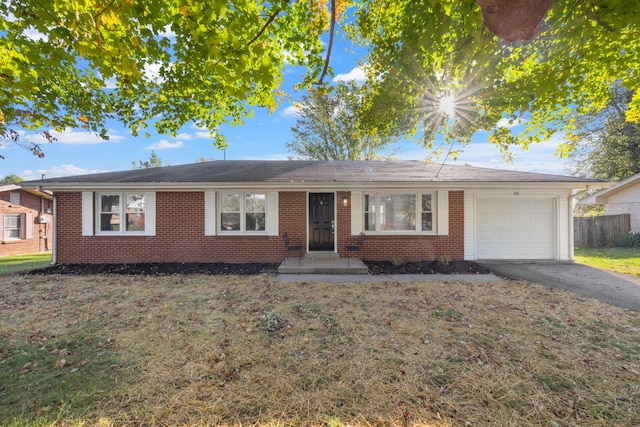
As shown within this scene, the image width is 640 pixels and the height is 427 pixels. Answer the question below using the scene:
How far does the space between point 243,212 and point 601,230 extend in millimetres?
19307

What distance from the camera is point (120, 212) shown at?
9.37 meters

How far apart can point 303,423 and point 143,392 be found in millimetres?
1689

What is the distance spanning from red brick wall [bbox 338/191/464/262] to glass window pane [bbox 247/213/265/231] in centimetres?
262

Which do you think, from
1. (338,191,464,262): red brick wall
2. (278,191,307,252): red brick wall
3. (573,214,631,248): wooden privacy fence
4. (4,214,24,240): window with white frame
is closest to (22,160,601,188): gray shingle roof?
(278,191,307,252): red brick wall

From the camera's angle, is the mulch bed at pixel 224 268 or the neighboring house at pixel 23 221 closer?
the mulch bed at pixel 224 268

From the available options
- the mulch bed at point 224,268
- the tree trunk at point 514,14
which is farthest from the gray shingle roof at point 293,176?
the tree trunk at point 514,14

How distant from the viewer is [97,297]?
595cm

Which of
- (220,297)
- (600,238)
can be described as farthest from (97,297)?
(600,238)

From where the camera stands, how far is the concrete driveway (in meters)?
5.89

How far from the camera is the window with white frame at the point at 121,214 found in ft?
30.6

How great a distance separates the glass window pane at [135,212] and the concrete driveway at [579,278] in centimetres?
1126

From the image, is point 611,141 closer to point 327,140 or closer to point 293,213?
point 327,140

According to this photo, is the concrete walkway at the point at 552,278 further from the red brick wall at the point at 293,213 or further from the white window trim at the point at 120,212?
the white window trim at the point at 120,212

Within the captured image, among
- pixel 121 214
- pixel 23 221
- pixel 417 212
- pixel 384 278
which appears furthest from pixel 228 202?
pixel 23 221
